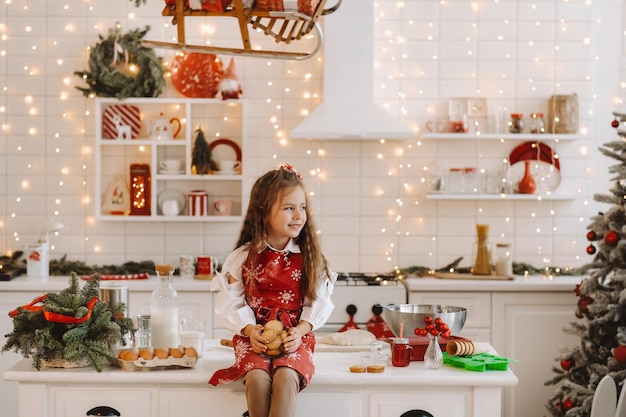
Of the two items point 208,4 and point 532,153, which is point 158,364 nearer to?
point 208,4

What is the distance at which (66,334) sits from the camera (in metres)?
2.83

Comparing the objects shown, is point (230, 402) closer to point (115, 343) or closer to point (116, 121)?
point (115, 343)

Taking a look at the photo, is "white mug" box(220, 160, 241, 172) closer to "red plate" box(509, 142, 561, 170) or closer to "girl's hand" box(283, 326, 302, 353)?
"red plate" box(509, 142, 561, 170)

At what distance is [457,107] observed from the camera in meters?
5.39

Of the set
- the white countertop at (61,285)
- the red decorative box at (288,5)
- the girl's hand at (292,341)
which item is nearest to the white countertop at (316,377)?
the girl's hand at (292,341)

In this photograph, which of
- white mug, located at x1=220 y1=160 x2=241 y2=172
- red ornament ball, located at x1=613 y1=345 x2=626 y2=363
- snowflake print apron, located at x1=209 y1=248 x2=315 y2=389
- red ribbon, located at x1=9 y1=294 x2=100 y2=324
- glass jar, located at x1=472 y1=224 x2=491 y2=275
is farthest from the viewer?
white mug, located at x1=220 y1=160 x2=241 y2=172

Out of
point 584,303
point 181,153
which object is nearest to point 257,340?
point 584,303

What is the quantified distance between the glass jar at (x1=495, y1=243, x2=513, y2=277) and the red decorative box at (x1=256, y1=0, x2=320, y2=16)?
3077 millimetres

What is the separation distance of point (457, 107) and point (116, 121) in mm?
2083

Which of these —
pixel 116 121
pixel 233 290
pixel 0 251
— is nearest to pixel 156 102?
pixel 116 121

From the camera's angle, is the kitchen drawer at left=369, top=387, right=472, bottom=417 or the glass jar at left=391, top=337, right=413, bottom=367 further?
the glass jar at left=391, top=337, right=413, bottom=367

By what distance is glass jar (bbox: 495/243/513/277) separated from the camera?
5098 mm

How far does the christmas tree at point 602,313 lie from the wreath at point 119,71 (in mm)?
2663

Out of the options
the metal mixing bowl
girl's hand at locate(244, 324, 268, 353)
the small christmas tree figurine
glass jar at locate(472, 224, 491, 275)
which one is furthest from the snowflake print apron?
glass jar at locate(472, 224, 491, 275)
